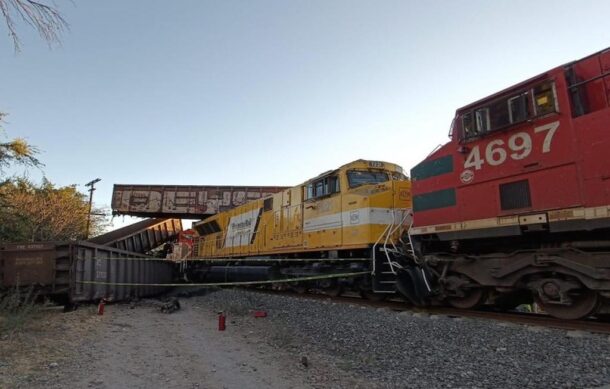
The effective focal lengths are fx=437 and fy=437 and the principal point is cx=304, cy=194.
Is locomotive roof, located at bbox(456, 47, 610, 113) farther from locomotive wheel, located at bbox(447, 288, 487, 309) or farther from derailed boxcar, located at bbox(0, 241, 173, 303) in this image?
derailed boxcar, located at bbox(0, 241, 173, 303)

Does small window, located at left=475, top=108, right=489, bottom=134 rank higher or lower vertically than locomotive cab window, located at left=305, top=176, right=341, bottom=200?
higher

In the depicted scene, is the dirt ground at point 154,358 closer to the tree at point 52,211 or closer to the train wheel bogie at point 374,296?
the train wheel bogie at point 374,296

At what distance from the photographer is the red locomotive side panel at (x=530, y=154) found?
628cm

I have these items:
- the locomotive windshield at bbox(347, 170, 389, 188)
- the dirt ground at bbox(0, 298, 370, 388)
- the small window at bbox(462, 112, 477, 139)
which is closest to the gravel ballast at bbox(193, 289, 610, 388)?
the dirt ground at bbox(0, 298, 370, 388)

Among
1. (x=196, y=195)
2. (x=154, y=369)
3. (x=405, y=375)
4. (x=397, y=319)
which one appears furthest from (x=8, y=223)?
(x=196, y=195)

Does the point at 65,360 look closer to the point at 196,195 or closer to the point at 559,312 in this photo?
the point at 559,312

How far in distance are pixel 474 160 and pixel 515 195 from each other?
41.9 inches

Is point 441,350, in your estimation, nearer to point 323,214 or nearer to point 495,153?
point 495,153

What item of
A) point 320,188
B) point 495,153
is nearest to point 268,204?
point 320,188

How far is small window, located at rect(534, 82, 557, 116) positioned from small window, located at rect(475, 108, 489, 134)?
865mm

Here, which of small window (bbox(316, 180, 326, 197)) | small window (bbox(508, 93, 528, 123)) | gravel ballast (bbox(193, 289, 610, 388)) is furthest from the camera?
small window (bbox(316, 180, 326, 197))

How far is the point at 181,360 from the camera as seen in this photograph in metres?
5.60

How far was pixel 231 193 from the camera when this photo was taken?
34.5m

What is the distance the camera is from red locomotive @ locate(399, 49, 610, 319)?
6262 millimetres
